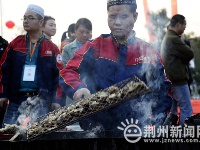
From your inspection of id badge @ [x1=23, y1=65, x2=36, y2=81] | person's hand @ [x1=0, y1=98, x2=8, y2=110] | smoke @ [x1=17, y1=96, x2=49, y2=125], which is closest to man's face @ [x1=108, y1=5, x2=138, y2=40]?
id badge @ [x1=23, y1=65, x2=36, y2=81]

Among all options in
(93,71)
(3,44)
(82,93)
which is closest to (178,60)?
(3,44)

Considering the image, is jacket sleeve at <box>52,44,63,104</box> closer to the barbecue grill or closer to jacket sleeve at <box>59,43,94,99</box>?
jacket sleeve at <box>59,43,94,99</box>

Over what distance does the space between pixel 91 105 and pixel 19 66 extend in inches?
57.7

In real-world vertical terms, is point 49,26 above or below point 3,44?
above

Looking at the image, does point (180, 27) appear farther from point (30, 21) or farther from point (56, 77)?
point (30, 21)

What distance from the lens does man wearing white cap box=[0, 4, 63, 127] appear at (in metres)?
4.80

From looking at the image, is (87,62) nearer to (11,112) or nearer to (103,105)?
(103,105)

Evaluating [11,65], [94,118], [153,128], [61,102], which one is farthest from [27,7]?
[153,128]

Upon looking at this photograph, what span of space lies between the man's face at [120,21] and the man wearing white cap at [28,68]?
111 cm

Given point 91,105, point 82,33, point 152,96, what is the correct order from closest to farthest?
point 91,105, point 152,96, point 82,33

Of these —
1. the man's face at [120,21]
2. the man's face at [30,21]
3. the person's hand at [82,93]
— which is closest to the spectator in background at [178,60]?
the man's face at [30,21]

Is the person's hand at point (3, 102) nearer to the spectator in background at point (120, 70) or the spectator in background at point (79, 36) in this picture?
the spectator in background at point (120, 70)

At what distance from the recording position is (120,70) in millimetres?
3916

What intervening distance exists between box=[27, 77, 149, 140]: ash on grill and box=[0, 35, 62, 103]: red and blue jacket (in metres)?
1.18
